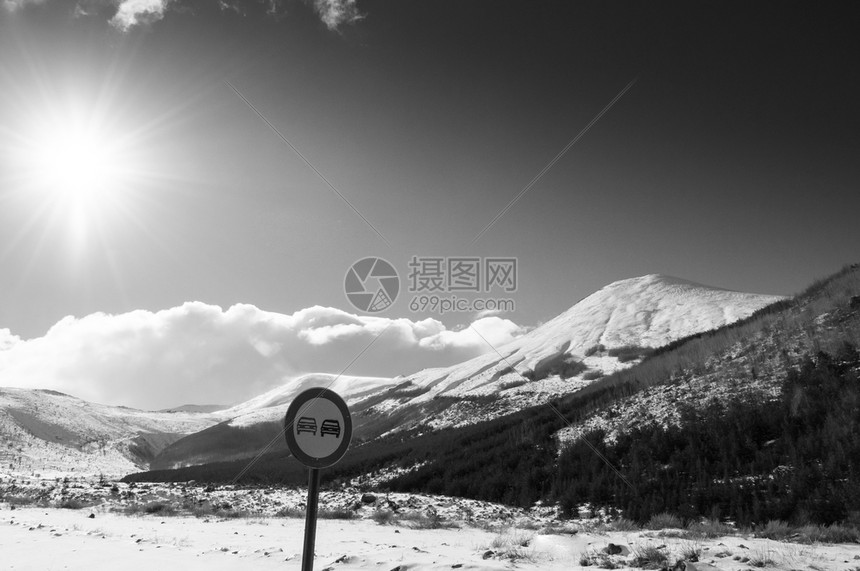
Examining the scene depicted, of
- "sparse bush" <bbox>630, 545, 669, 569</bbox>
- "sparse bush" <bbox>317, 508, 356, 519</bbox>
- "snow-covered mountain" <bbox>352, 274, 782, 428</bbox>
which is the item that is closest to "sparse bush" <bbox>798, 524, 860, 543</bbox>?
"sparse bush" <bbox>630, 545, 669, 569</bbox>

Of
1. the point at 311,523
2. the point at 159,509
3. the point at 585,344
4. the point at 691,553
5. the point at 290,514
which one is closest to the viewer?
the point at 311,523

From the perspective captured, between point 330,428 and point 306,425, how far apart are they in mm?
198

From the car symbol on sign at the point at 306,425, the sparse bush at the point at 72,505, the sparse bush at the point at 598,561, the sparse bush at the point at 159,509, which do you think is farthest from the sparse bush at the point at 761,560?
the sparse bush at the point at 72,505

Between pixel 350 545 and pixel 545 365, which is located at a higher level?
pixel 545 365

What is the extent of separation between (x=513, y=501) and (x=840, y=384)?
38.1ft

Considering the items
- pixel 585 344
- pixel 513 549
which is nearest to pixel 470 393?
pixel 585 344

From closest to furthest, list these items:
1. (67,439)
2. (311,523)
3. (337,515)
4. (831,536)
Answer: (311,523) → (831,536) → (337,515) → (67,439)

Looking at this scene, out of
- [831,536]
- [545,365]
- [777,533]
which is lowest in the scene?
[777,533]

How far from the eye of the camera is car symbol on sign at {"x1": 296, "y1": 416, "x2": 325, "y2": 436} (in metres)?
3.81

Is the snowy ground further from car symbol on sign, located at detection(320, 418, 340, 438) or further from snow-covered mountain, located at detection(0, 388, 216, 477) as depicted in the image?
snow-covered mountain, located at detection(0, 388, 216, 477)

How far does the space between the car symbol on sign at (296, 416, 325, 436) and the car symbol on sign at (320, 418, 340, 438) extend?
0.21ft

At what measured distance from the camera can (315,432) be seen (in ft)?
12.7

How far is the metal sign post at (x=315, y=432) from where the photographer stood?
376 centimetres

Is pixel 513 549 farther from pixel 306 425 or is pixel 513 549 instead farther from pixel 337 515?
pixel 337 515
